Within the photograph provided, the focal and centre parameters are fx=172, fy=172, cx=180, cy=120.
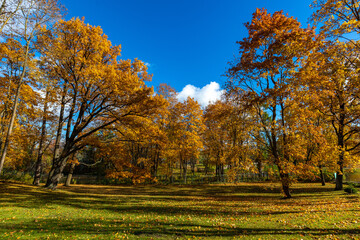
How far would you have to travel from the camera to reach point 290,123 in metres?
12.2

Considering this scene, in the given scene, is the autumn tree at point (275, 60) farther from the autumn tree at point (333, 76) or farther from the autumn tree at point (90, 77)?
the autumn tree at point (90, 77)

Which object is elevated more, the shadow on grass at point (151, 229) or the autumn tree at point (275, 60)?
the autumn tree at point (275, 60)

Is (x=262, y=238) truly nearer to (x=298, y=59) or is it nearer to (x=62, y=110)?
(x=298, y=59)

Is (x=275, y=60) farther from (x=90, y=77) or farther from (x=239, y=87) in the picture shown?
(x=90, y=77)

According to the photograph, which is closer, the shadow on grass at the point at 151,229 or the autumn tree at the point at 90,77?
the shadow on grass at the point at 151,229

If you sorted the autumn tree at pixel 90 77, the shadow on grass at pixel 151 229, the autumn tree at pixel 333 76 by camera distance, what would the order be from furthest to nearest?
the autumn tree at pixel 90 77
the autumn tree at pixel 333 76
the shadow on grass at pixel 151 229

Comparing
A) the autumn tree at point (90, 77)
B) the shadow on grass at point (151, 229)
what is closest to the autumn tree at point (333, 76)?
the shadow on grass at point (151, 229)

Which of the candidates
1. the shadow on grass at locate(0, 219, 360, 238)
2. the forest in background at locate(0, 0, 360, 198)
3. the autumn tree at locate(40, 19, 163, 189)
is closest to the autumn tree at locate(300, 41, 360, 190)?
the forest in background at locate(0, 0, 360, 198)

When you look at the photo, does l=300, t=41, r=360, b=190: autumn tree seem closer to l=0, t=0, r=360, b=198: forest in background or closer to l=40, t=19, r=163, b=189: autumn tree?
l=0, t=0, r=360, b=198: forest in background

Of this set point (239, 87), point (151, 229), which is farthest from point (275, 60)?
point (151, 229)

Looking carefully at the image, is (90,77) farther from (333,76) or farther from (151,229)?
(333,76)

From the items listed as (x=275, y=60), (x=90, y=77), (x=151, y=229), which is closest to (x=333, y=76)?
(x=275, y=60)

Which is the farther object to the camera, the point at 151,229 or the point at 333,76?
the point at 333,76

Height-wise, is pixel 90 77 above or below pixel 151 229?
above
